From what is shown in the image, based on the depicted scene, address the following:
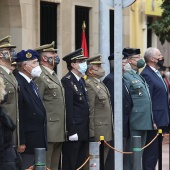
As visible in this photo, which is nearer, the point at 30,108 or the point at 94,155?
the point at 30,108

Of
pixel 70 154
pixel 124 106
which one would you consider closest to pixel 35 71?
pixel 70 154

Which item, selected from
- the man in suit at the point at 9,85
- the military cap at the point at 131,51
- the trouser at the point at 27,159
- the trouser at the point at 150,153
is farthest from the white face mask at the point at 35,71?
the trouser at the point at 150,153

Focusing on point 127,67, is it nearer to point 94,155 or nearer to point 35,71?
point 94,155

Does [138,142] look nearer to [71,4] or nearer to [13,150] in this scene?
[13,150]

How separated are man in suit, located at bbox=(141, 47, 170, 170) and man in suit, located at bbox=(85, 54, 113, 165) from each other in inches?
54.0

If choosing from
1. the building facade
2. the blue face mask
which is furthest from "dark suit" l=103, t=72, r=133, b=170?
the building facade

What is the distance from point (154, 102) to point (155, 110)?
0.14 m

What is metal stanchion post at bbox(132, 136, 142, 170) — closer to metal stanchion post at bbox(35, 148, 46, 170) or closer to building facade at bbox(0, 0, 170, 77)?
metal stanchion post at bbox(35, 148, 46, 170)

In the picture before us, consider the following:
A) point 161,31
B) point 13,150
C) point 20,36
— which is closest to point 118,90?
point 13,150

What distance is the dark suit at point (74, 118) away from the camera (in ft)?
44.7

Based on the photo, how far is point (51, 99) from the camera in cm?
1327

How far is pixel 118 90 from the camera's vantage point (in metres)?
12.4

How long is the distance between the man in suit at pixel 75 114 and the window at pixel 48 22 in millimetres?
6266

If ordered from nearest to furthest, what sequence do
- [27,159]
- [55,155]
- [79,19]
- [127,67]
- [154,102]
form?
1. [27,159]
2. [55,155]
3. [127,67]
4. [154,102]
5. [79,19]
